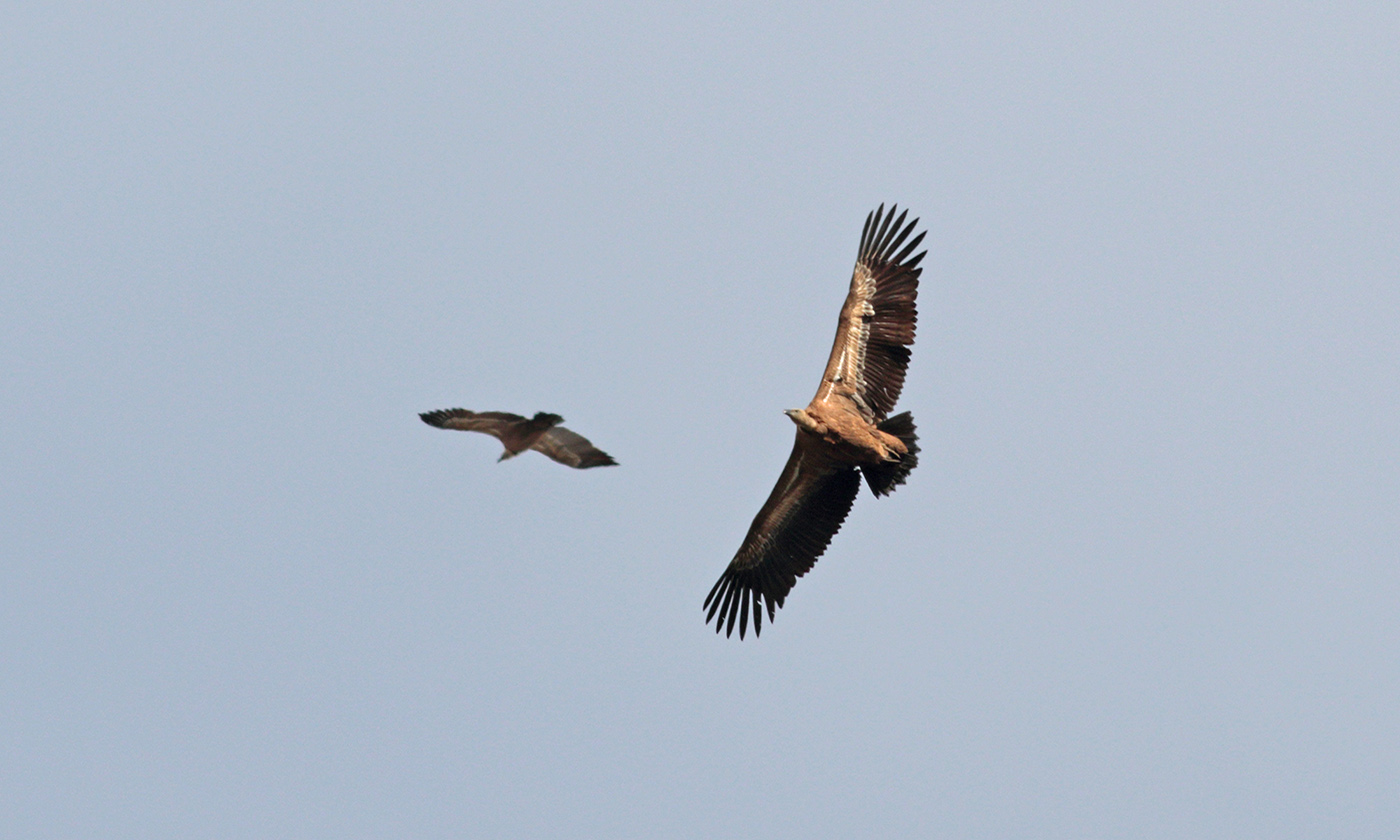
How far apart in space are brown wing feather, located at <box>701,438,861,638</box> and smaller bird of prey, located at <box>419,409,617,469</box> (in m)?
3.90

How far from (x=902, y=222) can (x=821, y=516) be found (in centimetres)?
424

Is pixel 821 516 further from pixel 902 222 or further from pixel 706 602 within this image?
pixel 902 222

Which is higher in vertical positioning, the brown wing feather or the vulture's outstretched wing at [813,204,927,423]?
the vulture's outstretched wing at [813,204,927,423]

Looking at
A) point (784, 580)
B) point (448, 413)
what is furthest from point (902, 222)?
point (448, 413)

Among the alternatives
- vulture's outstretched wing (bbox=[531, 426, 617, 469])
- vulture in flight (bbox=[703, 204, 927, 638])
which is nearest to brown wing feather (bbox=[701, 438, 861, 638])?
vulture in flight (bbox=[703, 204, 927, 638])

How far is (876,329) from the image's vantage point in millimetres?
21328

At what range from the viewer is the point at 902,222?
21922mm

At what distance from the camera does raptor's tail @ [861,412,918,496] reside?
20.5m

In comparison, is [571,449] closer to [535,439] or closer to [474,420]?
[535,439]

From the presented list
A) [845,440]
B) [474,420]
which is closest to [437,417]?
[474,420]

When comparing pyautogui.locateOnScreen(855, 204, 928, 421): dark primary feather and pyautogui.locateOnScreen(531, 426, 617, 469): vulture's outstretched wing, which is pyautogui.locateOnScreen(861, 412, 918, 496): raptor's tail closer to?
pyautogui.locateOnScreen(855, 204, 928, 421): dark primary feather

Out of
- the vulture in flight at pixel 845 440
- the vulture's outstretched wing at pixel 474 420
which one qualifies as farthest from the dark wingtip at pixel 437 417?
the vulture in flight at pixel 845 440

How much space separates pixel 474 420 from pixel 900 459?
226 inches

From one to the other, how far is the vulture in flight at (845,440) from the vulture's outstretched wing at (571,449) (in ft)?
10.6
